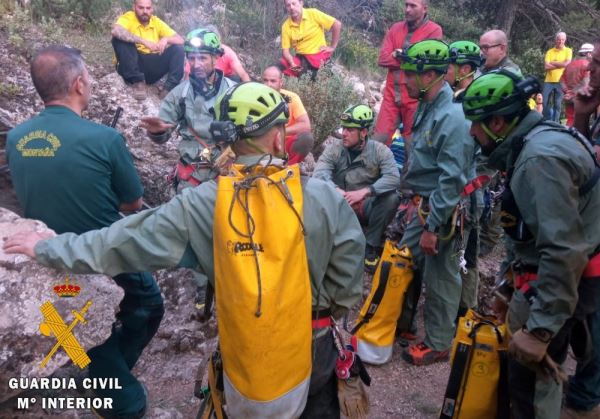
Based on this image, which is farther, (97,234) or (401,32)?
(401,32)

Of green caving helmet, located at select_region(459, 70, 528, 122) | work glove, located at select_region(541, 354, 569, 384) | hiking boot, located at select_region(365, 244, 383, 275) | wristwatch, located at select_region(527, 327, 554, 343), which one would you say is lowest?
hiking boot, located at select_region(365, 244, 383, 275)

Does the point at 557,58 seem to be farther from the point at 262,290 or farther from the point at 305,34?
the point at 262,290

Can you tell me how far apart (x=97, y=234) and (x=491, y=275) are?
5.45 m

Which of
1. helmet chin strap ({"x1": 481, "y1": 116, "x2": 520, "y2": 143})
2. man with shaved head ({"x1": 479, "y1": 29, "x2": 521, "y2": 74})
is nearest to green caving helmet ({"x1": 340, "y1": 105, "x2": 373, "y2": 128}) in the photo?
man with shaved head ({"x1": 479, "y1": 29, "x2": 521, "y2": 74})

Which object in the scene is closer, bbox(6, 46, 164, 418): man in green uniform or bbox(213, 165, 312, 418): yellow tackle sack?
bbox(213, 165, 312, 418): yellow tackle sack

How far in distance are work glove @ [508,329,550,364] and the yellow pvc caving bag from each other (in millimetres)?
480

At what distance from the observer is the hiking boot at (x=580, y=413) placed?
365 centimetres

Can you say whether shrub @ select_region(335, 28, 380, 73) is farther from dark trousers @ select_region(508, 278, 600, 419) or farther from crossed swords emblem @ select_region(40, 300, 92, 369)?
crossed swords emblem @ select_region(40, 300, 92, 369)

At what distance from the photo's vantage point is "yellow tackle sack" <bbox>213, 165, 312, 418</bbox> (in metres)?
2.02

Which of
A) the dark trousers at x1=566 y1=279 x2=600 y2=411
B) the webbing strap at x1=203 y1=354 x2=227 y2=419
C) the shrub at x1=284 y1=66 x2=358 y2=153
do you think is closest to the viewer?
the webbing strap at x1=203 y1=354 x2=227 y2=419

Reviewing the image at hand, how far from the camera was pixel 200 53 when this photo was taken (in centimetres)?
494

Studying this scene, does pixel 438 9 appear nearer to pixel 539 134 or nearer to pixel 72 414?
pixel 539 134

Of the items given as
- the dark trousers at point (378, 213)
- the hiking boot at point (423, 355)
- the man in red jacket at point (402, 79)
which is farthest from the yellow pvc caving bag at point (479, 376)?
the man in red jacket at point (402, 79)

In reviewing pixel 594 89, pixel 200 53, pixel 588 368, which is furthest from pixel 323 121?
pixel 588 368
